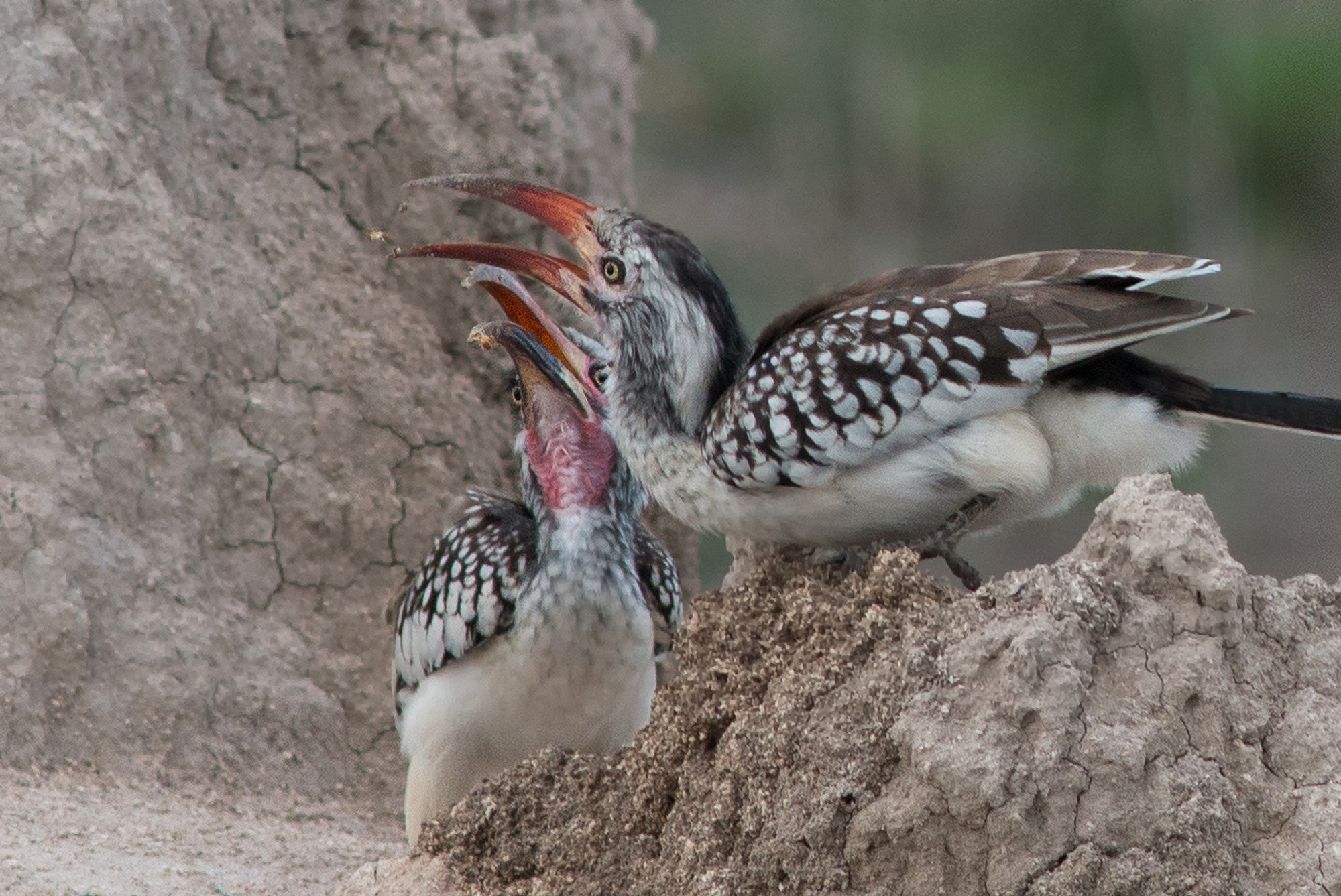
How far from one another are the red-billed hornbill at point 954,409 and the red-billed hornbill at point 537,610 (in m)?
0.42

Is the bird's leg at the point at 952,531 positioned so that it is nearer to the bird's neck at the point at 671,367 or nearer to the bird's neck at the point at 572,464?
the bird's neck at the point at 671,367

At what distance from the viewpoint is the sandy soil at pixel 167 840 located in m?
3.39

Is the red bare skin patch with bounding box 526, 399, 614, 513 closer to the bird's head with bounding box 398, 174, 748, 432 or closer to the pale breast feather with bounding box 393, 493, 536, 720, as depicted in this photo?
the pale breast feather with bounding box 393, 493, 536, 720

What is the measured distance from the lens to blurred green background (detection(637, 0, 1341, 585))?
34.2 ft

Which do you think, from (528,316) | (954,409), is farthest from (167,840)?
(954,409)

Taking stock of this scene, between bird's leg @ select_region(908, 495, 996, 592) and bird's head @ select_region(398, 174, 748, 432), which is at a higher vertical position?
bird's head @ select_region(398, 174, 748, 432)

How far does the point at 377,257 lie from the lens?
503cm

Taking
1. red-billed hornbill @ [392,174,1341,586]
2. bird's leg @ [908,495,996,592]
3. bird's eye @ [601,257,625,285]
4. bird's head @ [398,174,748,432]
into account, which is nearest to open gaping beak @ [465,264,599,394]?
bird's head @ [398,174,748,432]

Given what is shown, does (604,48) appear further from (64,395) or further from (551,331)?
(64,395)

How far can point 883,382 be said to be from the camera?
331 cm

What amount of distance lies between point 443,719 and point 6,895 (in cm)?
110

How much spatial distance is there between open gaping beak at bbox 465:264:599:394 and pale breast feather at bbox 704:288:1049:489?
93 cm

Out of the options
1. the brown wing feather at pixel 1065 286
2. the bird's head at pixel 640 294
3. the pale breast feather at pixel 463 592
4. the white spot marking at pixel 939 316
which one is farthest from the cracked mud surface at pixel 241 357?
the white spot marking at pixel 939 316

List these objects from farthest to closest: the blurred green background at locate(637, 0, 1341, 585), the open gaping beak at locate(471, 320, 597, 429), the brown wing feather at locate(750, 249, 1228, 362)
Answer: the blurred green background at locate(637, 0, 1341, 585) → the open gaping beak at locate(471, 320, 597, 429) → the brown wing feather at locate(750, 249, 1228, 362)
